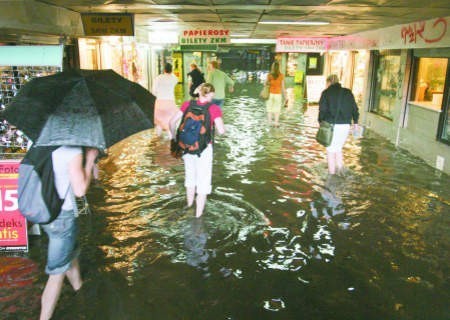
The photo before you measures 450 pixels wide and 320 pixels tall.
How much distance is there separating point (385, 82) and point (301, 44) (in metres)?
5.04

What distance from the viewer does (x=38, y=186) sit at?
3121 millimetres

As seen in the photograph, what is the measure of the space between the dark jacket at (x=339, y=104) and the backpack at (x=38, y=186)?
17.6 ft

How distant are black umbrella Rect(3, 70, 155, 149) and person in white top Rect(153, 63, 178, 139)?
6598 millimetres

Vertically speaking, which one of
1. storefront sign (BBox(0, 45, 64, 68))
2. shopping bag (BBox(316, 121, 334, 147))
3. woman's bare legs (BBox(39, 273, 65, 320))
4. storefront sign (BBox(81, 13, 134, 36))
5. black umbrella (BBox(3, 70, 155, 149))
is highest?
storefront sign (BBox(81, 13, 134, 36))

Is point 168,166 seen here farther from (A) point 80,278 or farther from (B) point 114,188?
(A) point 80,278

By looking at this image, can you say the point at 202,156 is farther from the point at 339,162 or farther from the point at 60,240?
the point at 339,162

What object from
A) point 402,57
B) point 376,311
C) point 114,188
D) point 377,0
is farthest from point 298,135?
point 376,311

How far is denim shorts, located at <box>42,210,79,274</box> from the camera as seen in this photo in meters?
3.29

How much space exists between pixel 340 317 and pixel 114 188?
436cm

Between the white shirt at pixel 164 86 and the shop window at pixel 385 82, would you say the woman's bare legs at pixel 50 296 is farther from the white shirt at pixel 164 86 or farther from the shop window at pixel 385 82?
the shop window at pixel 385 82

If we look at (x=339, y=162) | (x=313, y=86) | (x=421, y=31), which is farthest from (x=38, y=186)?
(x=313, y=86)

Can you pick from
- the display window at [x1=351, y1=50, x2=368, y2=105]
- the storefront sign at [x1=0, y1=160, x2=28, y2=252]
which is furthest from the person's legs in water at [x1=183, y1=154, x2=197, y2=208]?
the display window at [x1=351, y1=50, x2=368, y2=105]

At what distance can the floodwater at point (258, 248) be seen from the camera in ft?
12.4

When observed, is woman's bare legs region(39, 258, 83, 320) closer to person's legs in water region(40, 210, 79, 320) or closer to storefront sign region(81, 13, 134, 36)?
person's legs in water region(40, 210, 79, 320)
